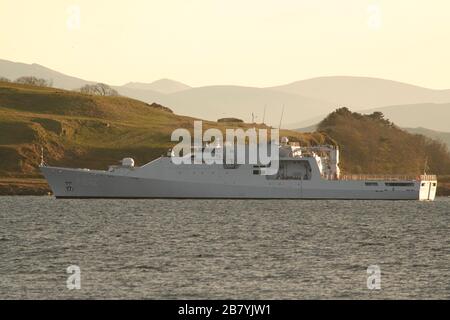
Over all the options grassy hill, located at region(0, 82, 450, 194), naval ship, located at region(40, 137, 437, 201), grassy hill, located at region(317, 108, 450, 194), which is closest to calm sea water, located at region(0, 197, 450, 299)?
naval ship, located at region(40, 137, 437, 201)

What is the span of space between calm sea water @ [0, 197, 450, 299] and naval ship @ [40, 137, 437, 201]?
53.7 feet

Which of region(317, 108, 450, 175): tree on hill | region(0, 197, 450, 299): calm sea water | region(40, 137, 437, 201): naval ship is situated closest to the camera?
region(0, 197, 450, 299): calm sea water

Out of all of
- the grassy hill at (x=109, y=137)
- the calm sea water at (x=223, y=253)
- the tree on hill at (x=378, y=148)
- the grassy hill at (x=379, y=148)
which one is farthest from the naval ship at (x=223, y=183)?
the tree on hill at (x=378, y=148)

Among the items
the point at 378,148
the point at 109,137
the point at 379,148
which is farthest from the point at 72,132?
the point at 379,148

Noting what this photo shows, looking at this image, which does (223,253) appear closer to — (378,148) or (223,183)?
(223,183)

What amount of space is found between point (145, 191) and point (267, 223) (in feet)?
105

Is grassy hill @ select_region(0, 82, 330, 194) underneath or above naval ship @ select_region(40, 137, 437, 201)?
above

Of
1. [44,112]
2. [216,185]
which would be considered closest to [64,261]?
[216,185]

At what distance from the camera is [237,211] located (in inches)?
2960

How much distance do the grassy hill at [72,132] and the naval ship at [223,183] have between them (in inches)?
984

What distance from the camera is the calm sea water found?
34.2 metres

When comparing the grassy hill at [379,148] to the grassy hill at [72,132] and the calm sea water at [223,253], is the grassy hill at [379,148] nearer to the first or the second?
the grassy hill at [72,132]

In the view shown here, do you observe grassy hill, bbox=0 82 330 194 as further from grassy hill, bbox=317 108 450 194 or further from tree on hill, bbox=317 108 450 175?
grassy hill, bbox=317 108 450 194
